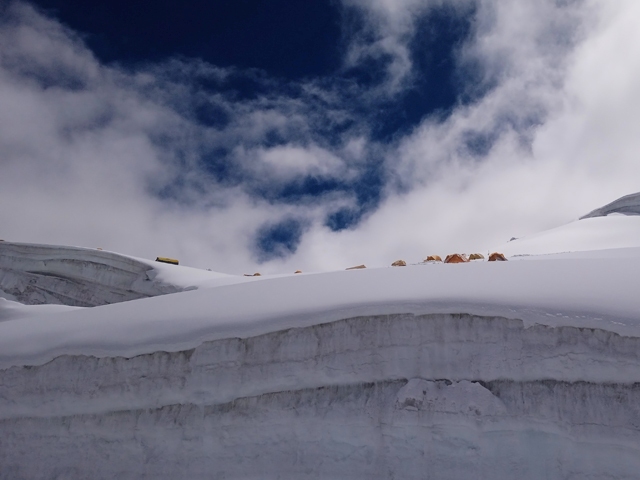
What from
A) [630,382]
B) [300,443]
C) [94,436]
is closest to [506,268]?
[630,382]

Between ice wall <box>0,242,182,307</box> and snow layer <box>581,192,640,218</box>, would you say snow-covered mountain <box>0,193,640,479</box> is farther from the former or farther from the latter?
snow layer <box>581,192,640,218</box>

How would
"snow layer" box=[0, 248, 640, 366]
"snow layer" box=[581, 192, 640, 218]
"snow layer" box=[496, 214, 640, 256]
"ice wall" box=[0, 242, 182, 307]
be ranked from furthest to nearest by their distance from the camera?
"snow layer" box=[581, 192, 640, 218] < "snow layer" box=[496, 214, 640, 256] < "ice wall" box=[0, 242, 182, 307] < "snow layer" box=[0, 248, 640, 366]

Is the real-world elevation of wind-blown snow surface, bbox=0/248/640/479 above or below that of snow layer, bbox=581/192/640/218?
below

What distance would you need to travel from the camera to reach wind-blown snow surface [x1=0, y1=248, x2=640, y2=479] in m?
3.63

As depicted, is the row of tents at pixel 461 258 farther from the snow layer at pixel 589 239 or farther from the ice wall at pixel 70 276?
the ice wall at pixel 70 276

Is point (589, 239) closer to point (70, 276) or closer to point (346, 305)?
point (346, 305)

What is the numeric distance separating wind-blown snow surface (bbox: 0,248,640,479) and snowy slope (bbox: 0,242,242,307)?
7.62 m

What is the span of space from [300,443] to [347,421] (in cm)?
51

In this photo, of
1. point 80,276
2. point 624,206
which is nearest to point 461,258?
point 80,276

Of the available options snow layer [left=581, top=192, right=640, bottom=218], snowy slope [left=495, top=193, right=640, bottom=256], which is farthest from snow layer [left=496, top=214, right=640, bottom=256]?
snow layer [left=581, top=192, right=640, bottom=218]

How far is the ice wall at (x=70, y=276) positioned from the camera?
1436cm

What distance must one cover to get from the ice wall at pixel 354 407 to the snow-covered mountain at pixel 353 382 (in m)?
0.01

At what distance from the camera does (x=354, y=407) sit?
418cm

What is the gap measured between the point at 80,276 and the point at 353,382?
13907 millimetres
